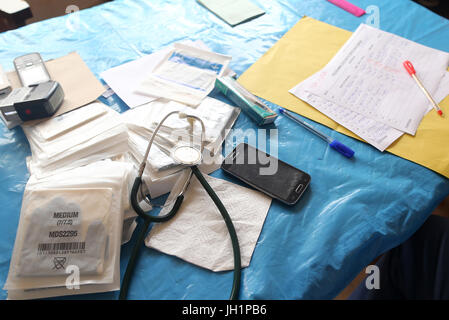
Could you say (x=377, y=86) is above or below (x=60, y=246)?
above

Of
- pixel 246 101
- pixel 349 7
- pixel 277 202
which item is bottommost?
pixel 277 202

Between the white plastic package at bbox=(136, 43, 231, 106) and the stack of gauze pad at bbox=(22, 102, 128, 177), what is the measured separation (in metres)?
0.16

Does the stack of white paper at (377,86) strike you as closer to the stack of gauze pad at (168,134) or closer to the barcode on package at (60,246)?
the stack of gauze pad at (168,134)

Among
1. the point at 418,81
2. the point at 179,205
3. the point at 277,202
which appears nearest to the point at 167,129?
the point at 179,205

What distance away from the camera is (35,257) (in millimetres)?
518

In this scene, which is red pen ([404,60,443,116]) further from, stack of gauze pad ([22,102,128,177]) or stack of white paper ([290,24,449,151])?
stack of gauze pad ([22,102,128,177])

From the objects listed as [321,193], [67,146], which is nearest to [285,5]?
[321,193]

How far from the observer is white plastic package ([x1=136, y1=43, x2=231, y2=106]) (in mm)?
860

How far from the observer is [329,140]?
79 cm

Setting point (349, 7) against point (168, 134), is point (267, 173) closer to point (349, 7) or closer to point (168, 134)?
point (168, 134)

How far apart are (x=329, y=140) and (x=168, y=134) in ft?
1.33

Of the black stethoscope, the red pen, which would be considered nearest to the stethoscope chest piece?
the black stethoscope

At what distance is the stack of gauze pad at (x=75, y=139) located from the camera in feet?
2.17
